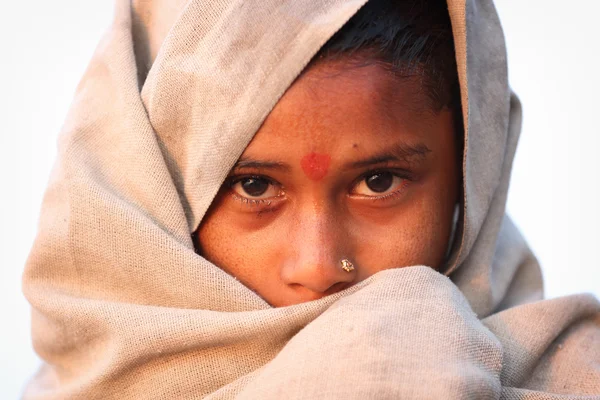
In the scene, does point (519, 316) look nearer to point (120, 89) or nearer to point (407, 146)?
point (407, 146)

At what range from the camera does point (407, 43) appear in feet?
4.80

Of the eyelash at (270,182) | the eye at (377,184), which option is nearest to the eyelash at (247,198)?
the eyelash at (270,182)

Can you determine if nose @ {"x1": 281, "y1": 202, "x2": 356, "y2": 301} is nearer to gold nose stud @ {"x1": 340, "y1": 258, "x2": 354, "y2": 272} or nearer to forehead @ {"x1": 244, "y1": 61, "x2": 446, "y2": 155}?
gold nose stud @ {"x1": 340, "y1": 258, "x2": 354, "y2": 272}

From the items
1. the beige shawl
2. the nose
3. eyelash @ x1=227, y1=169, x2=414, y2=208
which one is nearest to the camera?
the beige shawl

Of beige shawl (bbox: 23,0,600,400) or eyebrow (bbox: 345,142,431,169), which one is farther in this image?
eyebrow (bbox: 345,142,431,169)

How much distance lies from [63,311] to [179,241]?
0.73ft

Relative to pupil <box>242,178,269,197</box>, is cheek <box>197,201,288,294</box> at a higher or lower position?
lower

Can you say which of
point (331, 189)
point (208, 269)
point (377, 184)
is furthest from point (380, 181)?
point (208, 269)

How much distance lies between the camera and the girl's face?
1371 mm

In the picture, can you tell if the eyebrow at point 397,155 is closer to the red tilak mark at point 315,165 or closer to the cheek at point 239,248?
the red tilak mark at point 315,165

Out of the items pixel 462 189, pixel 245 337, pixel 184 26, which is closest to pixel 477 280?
pixel 462 189

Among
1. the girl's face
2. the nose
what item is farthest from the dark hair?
the nose

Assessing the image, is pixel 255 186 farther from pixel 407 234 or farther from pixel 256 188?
pixel 407 234

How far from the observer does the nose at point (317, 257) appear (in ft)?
4.37
